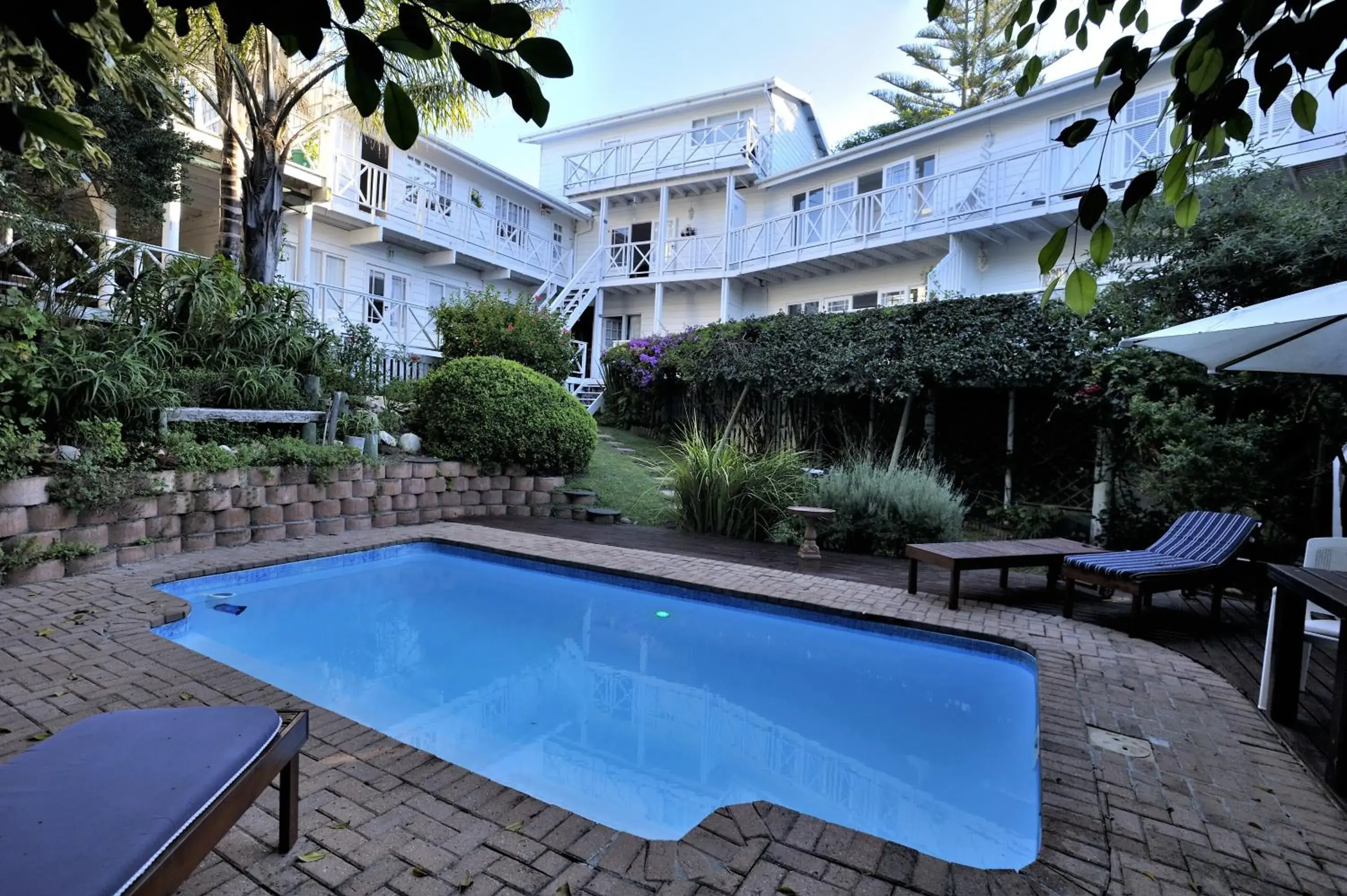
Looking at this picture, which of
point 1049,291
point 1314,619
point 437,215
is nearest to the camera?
point 1049,291

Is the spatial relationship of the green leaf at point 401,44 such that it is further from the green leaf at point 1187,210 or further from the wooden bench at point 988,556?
the wooden bench at point 988,556

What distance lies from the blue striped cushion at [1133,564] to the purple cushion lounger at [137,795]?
4544mm

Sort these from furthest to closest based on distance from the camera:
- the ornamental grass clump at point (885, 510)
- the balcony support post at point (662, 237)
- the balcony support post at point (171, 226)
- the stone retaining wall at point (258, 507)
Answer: the balcony support post at point (662, 237)
the balcony support post at point (171, 226)
the ornamental grass clump at point (885, 510)
the stone retaining wall at point (258, 507)

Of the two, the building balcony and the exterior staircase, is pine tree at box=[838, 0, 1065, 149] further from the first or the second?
the exterior staircase

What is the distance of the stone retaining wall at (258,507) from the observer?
5.02 metres

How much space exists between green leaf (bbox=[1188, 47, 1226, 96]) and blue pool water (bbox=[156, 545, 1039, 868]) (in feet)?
8.26

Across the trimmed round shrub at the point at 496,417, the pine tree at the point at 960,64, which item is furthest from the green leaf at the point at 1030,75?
the pine tree at the point at 960,64

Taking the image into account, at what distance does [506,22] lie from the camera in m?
0.79

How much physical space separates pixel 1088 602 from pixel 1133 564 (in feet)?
3.83

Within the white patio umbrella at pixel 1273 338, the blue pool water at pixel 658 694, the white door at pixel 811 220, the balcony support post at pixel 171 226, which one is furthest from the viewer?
the white door at pixel 811 220

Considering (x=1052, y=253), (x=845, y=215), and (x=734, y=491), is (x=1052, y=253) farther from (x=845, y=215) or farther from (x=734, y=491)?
(x=845, y=215)

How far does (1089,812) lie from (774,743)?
1508 mm

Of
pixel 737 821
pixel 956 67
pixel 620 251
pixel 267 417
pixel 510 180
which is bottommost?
pixel 737 821

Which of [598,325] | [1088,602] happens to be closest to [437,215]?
[598,325]
